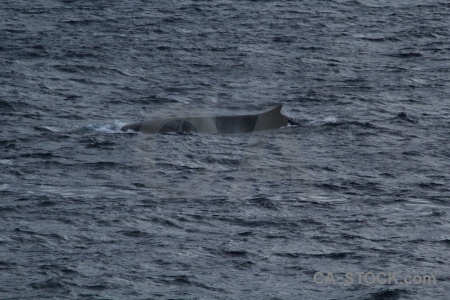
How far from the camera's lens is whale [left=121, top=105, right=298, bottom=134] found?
29.6 meters

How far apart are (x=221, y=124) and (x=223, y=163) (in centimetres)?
367

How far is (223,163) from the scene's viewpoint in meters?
26.5

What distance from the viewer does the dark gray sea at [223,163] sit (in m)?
19.1

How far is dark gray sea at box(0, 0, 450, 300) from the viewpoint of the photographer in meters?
19.1

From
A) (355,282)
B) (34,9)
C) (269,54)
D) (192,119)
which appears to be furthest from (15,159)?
(34,9)

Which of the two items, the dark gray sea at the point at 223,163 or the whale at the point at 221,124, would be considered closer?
the dark gray sea at the point at 223,163

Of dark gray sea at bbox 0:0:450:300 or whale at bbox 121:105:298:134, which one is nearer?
dark gray sea at bbox 0:0:450:300

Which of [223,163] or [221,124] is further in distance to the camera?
[221,124]

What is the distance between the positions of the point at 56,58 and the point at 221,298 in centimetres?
2280

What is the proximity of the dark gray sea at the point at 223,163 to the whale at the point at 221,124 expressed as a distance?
1.44 ft

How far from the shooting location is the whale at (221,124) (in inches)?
1164

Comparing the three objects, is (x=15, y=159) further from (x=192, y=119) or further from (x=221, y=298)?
(x=221, y=298)

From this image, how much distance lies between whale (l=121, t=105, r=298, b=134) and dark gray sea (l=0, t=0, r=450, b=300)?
438 millimetres

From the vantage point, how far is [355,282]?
18656 mm
